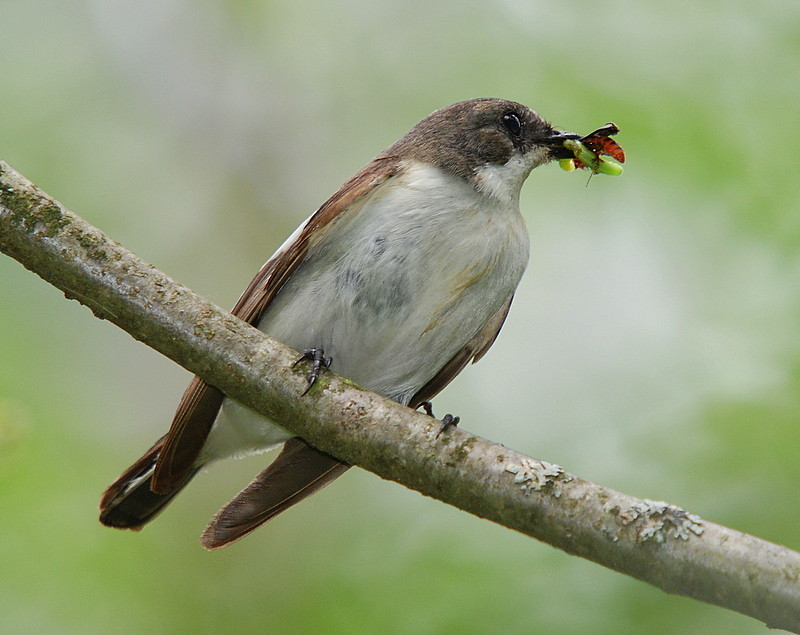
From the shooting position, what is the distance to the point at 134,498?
13.2ft

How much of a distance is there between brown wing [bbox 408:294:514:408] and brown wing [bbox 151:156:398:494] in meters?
0.94

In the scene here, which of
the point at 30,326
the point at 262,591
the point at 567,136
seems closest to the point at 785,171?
the point at 567,136

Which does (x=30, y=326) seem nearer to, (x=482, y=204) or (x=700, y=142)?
(x=482, y=204)

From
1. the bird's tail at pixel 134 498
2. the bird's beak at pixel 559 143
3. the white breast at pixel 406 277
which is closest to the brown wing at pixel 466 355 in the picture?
the white breast at pixel 406 277

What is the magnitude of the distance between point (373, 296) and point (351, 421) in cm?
108

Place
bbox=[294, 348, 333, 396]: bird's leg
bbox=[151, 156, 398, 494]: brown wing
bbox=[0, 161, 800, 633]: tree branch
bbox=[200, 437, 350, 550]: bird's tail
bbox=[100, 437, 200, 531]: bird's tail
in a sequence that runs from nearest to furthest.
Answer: bbox=[0, 161, 800, 633]: tree branch < bbox=[294, 348, 333, 396]: bird's leg < bbox=[151, 156, 398, 494]: brown wing < bbox=[200, 437, 350, 550]: bird's tail < bbox=[100, 437, 200, 531]: bird's tail

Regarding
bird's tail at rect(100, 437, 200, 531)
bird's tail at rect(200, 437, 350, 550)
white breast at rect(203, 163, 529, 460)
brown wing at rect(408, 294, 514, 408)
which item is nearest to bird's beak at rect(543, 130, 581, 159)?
white breast at rect(203, 163, 529, 460)

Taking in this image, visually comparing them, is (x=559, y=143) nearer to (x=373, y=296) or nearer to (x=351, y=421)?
(x=373, y=296)

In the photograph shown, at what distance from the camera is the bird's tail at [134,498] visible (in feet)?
13.1

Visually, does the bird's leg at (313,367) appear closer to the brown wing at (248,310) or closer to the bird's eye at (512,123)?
the brown wing at (248,310)

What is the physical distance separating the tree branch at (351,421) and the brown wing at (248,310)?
0.76m

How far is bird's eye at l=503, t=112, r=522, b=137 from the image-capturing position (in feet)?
14.2

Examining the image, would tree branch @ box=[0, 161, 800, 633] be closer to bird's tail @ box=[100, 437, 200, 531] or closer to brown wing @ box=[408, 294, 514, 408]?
bird's tail @ box=[100, 437, 200, 531]

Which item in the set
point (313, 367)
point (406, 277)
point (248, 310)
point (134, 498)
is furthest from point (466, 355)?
point (134, 498)
